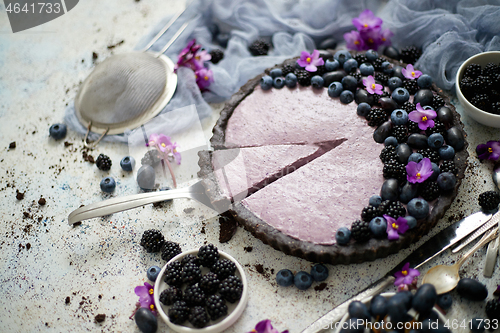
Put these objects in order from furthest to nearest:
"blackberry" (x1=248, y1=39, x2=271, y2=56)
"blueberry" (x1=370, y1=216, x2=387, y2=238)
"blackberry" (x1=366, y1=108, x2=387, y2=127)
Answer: "blackberry" (x1=248, y1=39, x2=271, y2=56), "blackberry" (x1=366, y1=108, x2=387, y2=127), "blueberry" (x1=370, y1=216, x2=387, y2=238)

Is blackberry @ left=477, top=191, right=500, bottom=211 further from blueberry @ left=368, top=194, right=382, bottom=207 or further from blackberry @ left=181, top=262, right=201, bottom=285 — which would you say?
blackberry @ left=181, top=262, right=201, bottom=285

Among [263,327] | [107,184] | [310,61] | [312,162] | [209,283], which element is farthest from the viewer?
[310,61]

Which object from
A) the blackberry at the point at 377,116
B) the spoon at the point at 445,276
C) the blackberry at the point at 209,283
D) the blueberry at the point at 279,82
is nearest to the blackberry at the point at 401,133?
the blackberry at the point at 377,116

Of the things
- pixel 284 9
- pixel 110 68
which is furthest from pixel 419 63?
pixel 110 68

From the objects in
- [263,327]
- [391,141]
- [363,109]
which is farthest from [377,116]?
[263,327]

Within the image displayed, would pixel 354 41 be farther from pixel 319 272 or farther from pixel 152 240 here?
pixel 152 240

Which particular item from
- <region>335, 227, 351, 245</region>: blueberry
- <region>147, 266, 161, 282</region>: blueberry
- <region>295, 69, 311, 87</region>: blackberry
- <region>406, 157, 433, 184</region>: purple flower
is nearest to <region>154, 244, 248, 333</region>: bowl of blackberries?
<region>147, 266, 161, 282</region>: blueberry
